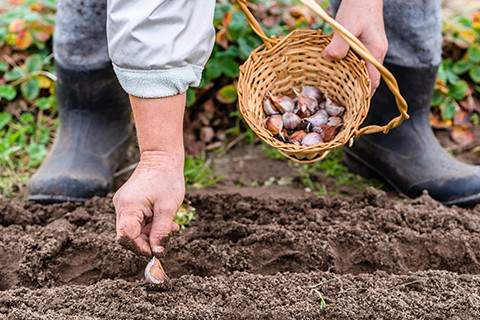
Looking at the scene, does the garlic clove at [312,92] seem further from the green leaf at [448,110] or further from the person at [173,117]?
the green leaf at [448,110]

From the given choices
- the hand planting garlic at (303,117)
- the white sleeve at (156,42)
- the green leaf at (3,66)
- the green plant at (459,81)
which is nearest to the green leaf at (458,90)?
the green plant at (459,81)

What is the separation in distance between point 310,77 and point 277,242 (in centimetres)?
55

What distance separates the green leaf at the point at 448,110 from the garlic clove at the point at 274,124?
1222mm

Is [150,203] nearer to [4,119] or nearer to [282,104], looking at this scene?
[282,104]

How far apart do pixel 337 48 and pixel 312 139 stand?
0.27 meters

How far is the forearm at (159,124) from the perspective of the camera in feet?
3.75

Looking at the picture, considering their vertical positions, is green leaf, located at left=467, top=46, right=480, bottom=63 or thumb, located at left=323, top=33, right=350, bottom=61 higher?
thumb, located at left=323, top=33, right=350, bottom=61

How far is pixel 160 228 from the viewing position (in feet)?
3.70

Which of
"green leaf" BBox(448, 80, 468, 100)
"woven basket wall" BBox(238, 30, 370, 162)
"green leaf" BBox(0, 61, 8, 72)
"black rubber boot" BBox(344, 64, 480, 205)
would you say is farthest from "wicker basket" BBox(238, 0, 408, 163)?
"green leaf" BBox(0, 61, 8, 72)

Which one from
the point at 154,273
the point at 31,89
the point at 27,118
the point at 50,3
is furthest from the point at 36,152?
the point at 154,273

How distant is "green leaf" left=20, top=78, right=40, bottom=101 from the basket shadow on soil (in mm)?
772

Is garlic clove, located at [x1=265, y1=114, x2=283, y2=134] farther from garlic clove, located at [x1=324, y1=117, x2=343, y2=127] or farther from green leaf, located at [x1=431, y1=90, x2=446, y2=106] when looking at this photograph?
green leaf, located at [x1=431, y1=90, x2=446, y2=106]

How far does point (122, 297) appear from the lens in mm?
1304

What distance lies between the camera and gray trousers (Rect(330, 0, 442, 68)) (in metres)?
1.75
